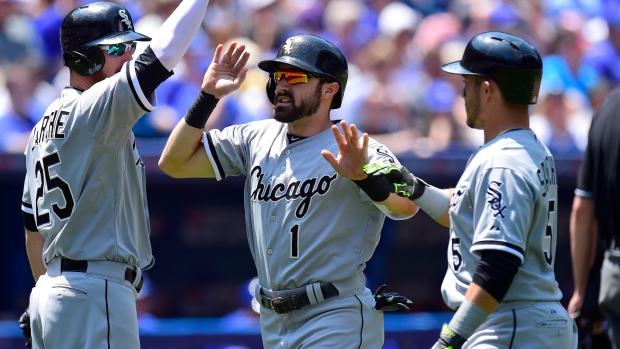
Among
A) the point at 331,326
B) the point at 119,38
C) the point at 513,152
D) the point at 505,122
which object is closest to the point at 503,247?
the point at 513,152

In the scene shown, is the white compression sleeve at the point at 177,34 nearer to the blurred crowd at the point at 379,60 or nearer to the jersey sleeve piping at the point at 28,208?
the jersey sleeve piping at the point at 28,208

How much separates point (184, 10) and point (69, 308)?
1.36 meters

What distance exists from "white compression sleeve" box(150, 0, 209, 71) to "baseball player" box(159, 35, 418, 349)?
0.28 metres

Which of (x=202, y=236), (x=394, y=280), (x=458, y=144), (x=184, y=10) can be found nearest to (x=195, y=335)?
(x=202, y=236)

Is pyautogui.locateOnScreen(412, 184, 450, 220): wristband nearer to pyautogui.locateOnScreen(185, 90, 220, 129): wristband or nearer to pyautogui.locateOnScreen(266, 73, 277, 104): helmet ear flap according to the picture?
pyautogui.locateOnScreen(266, 73, 277, 104): helmet ear flap

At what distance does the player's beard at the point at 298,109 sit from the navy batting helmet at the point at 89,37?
692 millimetres

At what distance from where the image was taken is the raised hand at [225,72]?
15.0ft

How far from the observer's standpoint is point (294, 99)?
4594 millimetres

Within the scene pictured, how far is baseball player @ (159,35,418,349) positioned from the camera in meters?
4.41

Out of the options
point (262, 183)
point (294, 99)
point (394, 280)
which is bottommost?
point (394, 280)

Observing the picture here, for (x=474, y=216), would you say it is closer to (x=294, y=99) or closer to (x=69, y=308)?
(x=294, y=99)

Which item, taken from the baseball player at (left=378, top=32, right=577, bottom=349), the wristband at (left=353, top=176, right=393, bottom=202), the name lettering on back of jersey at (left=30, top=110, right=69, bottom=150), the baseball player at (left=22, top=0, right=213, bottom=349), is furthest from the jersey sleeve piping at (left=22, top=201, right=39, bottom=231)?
the baseball player at (left=378, top=32, right=577, bottom=349)

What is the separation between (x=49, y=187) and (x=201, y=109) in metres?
0.75

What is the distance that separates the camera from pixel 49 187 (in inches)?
176
